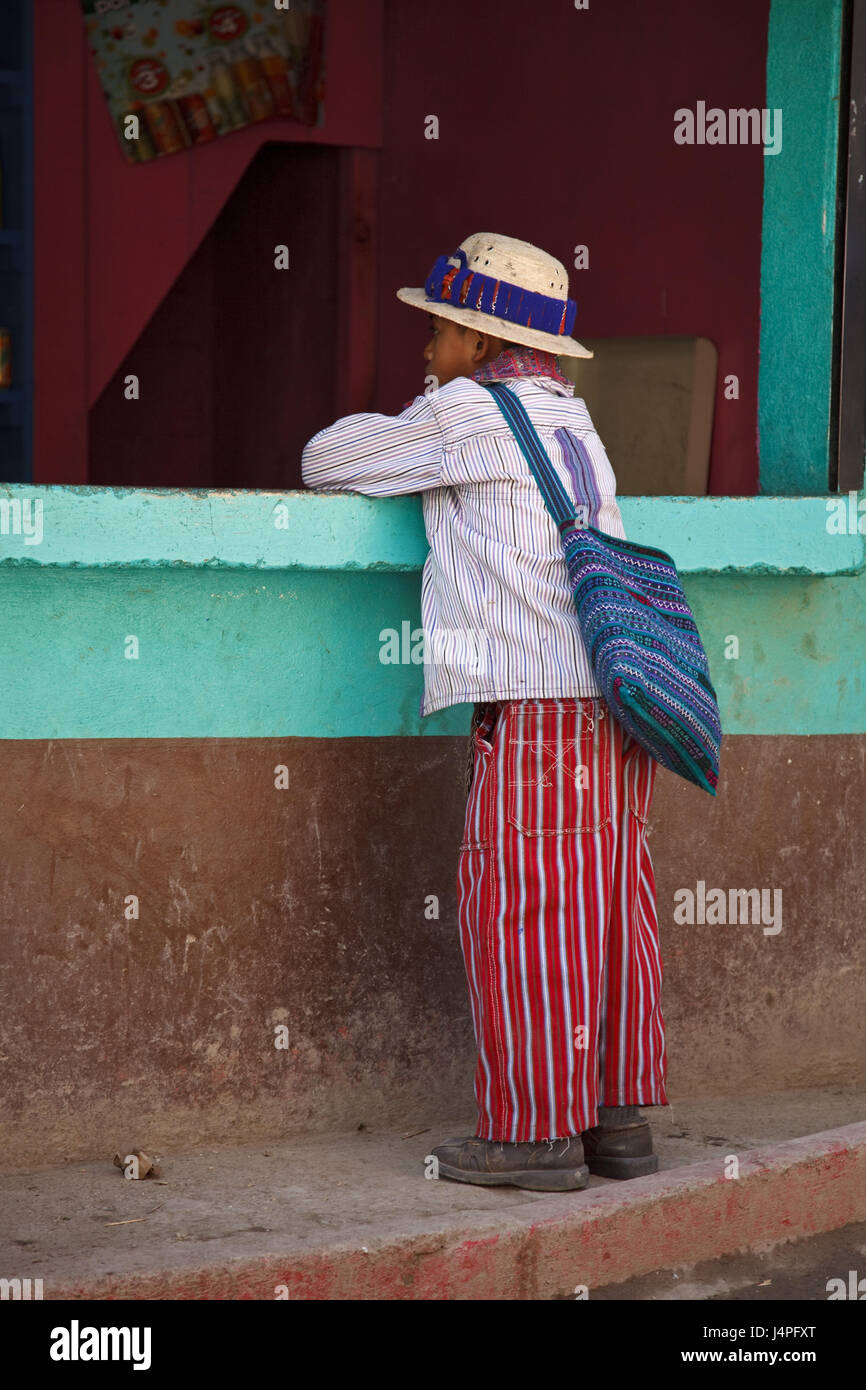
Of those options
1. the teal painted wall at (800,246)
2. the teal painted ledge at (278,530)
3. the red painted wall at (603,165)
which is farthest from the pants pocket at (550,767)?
the red painted wall at (603,165)

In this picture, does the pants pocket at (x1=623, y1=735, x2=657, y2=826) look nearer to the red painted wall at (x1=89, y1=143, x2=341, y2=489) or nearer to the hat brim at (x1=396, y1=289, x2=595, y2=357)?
the hat brim at (x1=396, y1=289, x2=595, y2=357)

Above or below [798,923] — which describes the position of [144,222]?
above

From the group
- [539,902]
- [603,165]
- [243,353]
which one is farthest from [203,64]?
[539,902]

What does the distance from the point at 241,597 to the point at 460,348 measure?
27.1 inches

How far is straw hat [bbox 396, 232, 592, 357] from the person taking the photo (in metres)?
3.33

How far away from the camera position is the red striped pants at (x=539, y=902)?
327cm

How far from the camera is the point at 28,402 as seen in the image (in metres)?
6.04

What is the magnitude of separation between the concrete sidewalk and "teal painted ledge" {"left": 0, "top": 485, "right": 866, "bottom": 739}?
2.96 ft

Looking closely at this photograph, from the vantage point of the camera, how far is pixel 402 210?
21.2 ft

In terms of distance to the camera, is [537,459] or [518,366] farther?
[518,366]

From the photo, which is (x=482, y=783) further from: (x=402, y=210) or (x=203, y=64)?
(x=203, y=64)

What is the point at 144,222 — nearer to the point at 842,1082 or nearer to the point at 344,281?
the point at 344,281
